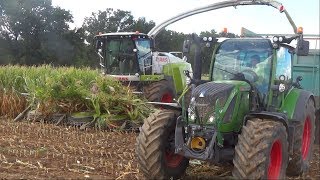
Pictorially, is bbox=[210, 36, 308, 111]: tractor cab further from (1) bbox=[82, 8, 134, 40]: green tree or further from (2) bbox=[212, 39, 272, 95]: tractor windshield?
(1) bbox=[82, 8, 134, 40]: green tree

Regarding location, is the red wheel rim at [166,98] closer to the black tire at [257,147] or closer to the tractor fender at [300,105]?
the tractor fender at [300,105]

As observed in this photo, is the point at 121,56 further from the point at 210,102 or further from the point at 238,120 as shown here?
the point at 210,102

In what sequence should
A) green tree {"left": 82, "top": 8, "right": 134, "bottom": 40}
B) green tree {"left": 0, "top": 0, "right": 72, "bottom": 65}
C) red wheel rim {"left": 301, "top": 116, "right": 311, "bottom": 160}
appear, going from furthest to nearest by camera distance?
green tree {"left": 82, "top": 8, "right": 134, "bottom": 40} → green tree {"left": 0, "top": 0, "right": 72, "bottom": 65} → red wheel rim {"left": 301, "top": 116, "right": 311, "bottom": 160}

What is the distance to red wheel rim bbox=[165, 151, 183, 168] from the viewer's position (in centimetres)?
574

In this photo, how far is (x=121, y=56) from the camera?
13.3 meters

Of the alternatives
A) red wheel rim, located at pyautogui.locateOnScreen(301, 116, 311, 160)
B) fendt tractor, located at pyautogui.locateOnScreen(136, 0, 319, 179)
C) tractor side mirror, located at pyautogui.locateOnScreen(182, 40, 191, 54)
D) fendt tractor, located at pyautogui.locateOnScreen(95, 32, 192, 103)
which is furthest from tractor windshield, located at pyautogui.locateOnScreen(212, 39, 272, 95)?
fendt tractor, located at pyautogui.locateOnScreen(95, 32, 192, 103)

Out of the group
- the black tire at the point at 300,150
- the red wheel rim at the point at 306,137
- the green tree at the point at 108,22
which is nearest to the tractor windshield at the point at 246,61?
the black tire at the point at 300,150

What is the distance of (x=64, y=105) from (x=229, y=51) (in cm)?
571

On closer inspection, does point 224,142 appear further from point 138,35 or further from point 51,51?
point 51,51

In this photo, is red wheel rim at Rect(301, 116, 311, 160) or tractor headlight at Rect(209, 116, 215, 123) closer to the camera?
tractor headlight at Rect(209, 116, 215, 123)

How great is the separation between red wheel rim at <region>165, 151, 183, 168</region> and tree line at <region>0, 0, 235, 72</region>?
17.3 m

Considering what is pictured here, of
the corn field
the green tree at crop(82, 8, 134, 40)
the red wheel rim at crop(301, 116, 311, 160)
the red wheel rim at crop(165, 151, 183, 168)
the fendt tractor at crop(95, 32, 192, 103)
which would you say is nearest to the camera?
the red wheel rim at crop(165, 151, 183, 168)

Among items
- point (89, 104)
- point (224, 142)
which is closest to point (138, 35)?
point (89, 104)

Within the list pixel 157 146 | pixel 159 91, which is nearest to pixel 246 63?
pixel 157 146
